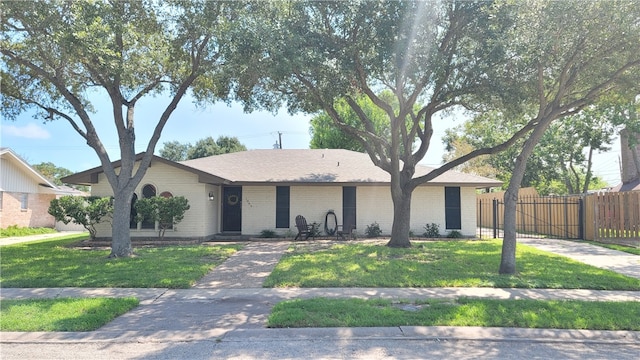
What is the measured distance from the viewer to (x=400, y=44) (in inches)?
415

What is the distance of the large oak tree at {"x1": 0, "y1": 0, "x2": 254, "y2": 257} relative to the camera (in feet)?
33.0

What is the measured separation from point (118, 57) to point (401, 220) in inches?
395

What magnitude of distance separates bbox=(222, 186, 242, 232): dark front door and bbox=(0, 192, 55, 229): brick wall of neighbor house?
1314cm

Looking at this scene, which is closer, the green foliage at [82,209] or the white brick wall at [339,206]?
the green foliage at [82,209]

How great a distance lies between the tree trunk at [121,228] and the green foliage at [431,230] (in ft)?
39.4

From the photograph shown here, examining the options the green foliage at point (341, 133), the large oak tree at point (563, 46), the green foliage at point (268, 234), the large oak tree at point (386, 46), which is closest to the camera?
the large oak tree at point (563, 46)

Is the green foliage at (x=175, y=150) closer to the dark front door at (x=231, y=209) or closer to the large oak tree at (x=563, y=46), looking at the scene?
the dark front door at (x=231, y=209)

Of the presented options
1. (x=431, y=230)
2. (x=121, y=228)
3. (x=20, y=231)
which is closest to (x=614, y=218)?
(x=431, y=230)

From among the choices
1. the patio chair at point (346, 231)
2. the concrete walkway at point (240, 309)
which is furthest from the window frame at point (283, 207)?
the concrete walkway at point (240, 309)

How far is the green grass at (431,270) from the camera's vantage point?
8398 mm

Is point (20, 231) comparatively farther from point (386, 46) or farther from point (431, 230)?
point (386, 46)

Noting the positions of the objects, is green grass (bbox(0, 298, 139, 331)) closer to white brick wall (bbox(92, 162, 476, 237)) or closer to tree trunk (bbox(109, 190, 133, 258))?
tree trunk (bbox(109, 190, 133, 258))

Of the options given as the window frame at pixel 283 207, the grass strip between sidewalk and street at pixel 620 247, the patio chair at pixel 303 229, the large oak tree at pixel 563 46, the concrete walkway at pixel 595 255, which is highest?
the large oak tree at pixel 563 46

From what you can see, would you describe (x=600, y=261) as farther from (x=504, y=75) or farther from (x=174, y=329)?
(x=174, y=329)
